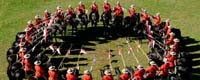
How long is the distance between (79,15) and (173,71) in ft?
47.5

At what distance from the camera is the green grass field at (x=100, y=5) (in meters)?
41.2

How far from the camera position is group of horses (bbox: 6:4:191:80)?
115 feet

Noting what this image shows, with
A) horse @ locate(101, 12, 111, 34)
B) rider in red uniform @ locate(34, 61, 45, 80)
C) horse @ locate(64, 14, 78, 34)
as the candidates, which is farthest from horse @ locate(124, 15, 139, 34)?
rider in red uniform @ locate(34, 61, 45, 80)

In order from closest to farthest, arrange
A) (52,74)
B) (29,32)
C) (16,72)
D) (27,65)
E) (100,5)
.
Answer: (52,74) → (27,65) → (16,72) → (29,32) → (100,5)

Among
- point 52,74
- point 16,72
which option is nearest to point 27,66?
point 16,72

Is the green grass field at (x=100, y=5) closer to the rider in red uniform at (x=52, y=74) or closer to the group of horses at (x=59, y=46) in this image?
the group of horses at (x=59, y=46)

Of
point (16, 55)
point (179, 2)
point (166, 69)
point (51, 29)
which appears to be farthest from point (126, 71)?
point (179, 2)

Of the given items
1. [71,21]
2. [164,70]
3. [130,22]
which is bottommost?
[164,70]

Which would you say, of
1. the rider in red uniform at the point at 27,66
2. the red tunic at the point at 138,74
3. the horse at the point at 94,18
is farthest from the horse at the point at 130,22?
the rider in red uniform at the point at 27,66

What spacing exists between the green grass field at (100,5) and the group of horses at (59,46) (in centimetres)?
154

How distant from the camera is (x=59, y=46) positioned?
43.8 m

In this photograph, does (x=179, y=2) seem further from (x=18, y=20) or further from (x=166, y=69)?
(x=166, y=69)

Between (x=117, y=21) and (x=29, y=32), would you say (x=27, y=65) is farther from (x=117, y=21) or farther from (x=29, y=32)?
(x=117, y=21)

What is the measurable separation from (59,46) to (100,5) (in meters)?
13.8
